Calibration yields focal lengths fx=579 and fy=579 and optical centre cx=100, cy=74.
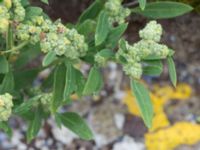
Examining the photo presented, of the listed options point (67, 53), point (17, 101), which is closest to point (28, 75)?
point (17, 101)

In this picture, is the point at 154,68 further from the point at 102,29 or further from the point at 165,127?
the point at 165,127

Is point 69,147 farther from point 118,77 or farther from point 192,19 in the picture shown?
point 192,19

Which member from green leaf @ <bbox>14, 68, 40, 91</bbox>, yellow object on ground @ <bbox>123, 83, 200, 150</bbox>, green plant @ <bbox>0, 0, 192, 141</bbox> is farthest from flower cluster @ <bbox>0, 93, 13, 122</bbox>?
yellow object on ground @ <bbox>123, 83, 200, 150</bbox>

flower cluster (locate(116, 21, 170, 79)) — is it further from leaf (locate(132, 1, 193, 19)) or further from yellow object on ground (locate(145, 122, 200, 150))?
yellow object on ground (locate(145, 122, 200, 150))

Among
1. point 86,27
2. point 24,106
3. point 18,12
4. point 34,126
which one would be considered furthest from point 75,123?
point 18,12

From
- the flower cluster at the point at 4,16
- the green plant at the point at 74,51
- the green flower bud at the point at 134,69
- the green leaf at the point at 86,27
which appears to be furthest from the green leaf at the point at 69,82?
the flower cluster at the point at 4,16

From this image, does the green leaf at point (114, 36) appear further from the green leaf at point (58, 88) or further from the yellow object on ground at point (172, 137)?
the yellow object on ground at point (172, 137)

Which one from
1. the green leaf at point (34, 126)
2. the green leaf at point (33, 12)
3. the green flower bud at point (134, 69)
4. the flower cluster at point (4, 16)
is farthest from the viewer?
the green leaf at point (34, 126)
